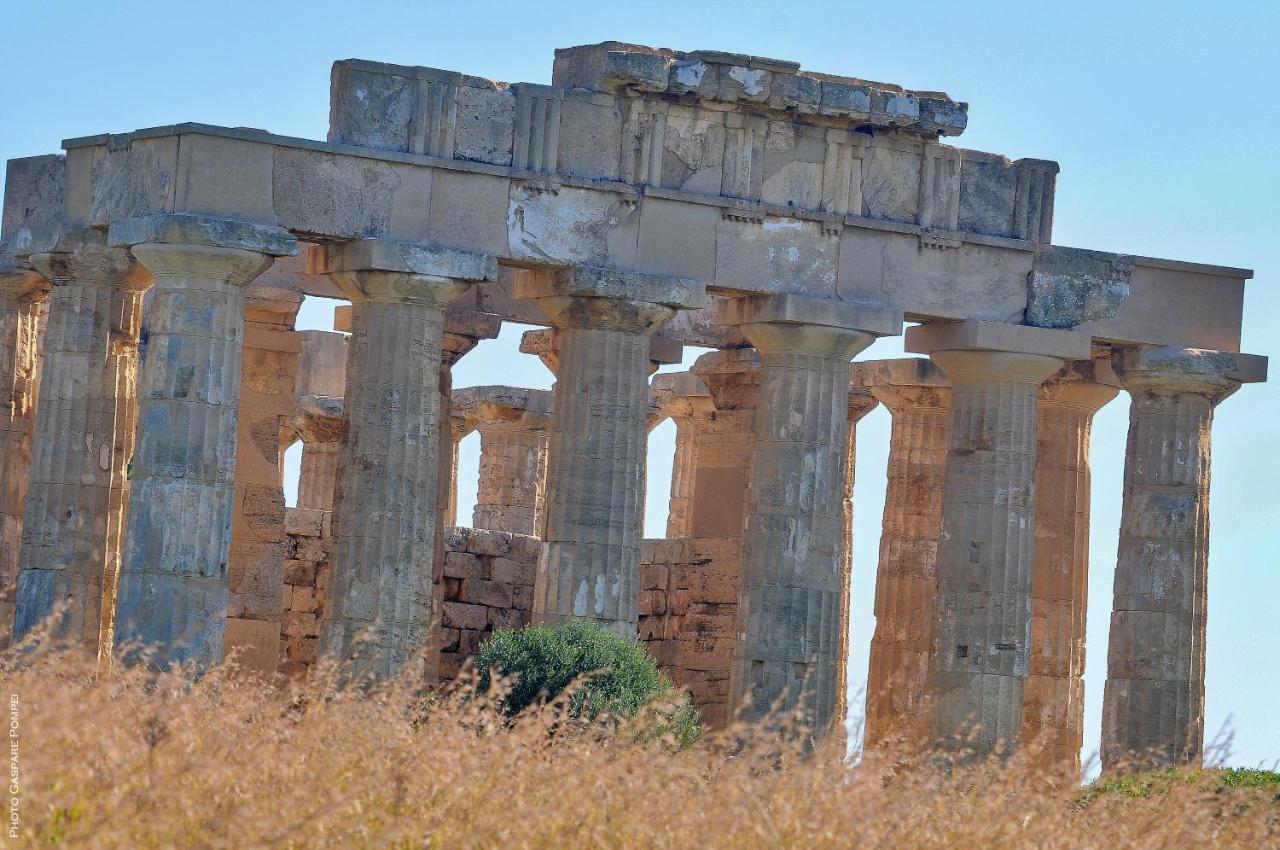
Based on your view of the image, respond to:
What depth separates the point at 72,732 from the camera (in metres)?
13.5

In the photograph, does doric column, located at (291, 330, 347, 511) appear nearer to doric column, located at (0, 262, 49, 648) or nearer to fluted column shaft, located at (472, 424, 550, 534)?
fluted column shaft, located at (472, 424, 550, 534)

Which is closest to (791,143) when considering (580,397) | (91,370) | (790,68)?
(790,68)

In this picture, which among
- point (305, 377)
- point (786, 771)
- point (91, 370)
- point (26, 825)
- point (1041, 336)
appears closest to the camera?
point (26, 825)

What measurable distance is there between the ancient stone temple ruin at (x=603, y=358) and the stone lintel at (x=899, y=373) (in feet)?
A: 0.38

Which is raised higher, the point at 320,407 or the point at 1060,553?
the point at 320,407

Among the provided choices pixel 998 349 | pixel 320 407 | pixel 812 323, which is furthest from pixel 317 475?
pixel 998 349

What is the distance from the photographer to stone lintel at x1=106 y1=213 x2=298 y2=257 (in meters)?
23.9

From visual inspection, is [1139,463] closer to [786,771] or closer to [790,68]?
[790,68]

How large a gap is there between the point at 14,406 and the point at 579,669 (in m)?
7.24

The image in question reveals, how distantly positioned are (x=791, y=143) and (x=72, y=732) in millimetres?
14787

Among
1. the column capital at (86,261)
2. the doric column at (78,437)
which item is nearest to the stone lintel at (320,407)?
the doric column at (78,437)

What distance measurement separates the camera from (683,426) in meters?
36.0

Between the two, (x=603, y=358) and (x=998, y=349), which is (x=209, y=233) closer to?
(x=603, y=358)

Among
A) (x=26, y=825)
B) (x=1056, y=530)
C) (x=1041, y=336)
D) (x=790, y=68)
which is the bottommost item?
(x=26, y=825)
